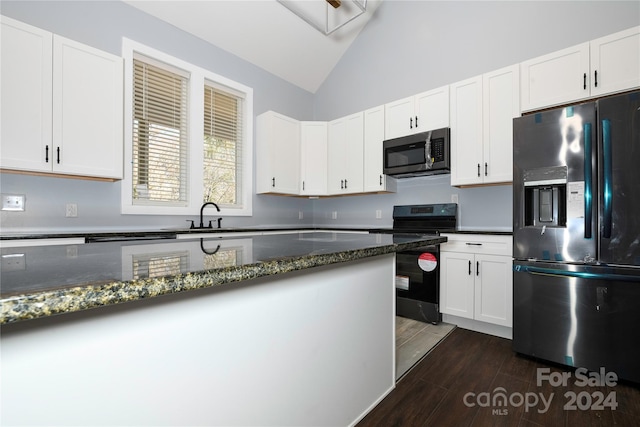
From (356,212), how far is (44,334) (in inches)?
150

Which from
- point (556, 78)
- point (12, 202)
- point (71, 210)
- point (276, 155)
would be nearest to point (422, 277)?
point (556, 78)

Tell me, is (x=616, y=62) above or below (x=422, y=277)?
above

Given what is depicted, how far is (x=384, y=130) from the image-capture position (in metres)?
3.48

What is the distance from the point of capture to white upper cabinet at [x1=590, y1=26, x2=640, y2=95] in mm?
2094

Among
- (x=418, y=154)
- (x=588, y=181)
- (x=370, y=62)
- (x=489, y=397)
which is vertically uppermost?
(x=370, y=62)

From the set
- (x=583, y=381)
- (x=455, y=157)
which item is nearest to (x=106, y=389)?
(x=583, y=381)

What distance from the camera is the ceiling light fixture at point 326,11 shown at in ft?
10.9

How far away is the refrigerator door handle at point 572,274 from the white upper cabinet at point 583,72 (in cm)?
134

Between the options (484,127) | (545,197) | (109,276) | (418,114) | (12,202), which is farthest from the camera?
(418,114)

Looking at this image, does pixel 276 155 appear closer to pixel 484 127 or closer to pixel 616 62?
pixel 484 127

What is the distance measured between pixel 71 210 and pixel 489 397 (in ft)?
10.8

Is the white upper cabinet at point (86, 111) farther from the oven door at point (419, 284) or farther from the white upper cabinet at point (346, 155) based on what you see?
the oven door at point (419, 284)

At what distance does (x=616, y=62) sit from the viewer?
216cm

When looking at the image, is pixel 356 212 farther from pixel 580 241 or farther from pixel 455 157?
pixel 580 241
